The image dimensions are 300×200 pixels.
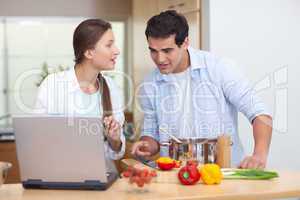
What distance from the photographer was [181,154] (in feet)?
7.39

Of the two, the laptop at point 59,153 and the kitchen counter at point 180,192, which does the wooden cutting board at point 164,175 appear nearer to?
the kitchen counter at point 180,192

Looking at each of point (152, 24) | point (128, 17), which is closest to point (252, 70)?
point (152, 24)

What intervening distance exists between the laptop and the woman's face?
740 millimetres

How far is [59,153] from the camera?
1766mm

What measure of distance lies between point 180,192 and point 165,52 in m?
0.91

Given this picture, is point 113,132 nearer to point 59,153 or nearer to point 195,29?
point 59,153

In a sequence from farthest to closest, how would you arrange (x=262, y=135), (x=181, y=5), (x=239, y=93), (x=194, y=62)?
(x=181, y=5)
(x=194, y=62)
(x=239, y=93)
(x=262, y=135)

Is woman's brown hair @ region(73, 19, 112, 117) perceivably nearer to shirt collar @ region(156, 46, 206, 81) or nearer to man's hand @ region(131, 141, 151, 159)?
man's hand @ region(131, 141, 151, 159)

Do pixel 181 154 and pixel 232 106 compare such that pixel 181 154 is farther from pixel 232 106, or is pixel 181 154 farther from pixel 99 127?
pixel 99 127

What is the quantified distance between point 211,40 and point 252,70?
34cm

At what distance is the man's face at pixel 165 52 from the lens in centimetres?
242

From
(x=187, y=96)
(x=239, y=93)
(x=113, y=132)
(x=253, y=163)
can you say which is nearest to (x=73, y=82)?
(x=113, y=132)

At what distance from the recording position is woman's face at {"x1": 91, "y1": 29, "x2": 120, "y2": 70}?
2428 mm

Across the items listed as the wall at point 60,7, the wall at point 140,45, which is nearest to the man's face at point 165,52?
the wall at point 140,45
